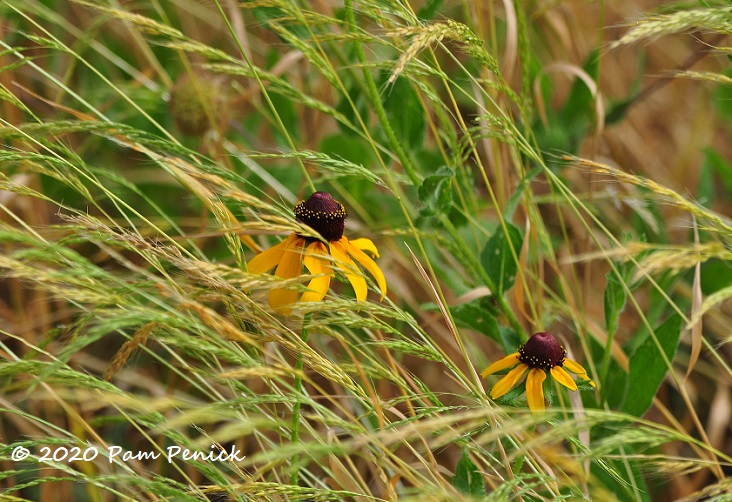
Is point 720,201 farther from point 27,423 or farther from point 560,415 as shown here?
point 27,423

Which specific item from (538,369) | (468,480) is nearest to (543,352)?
(538,369)

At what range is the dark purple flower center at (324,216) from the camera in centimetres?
102

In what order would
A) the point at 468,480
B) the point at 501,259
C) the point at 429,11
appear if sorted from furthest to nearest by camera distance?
the point at 429,11, the point at 501,259, the point at 468,480

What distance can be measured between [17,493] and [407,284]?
0.93 metres

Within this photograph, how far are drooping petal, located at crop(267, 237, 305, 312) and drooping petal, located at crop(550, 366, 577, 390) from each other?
349mm

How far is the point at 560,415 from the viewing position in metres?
1.30

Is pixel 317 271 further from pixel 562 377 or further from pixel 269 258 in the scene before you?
pixel 562 377

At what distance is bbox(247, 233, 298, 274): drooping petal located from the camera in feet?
3.41

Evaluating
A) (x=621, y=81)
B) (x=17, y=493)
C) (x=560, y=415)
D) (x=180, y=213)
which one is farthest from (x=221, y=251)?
(x=621, y=81)

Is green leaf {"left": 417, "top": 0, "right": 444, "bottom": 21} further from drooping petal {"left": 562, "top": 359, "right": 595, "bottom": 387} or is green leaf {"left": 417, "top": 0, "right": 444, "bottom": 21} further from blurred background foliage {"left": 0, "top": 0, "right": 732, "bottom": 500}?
drooping petal {"left": 562, "top": 359, "right": 595, "bottom": 387}

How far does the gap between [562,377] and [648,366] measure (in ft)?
0.87

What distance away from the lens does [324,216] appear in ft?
3.34

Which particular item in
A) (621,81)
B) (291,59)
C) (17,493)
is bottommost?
(17,493)

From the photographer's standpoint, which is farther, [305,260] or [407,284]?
[407,284]
